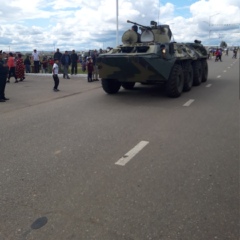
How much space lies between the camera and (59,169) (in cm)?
471

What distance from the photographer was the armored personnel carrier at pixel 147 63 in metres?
10.1

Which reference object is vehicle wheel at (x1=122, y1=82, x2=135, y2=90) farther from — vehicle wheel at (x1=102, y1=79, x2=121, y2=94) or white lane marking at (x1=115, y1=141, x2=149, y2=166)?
white lane marking at (x1=115, y1=141, x2=149, y2=166)

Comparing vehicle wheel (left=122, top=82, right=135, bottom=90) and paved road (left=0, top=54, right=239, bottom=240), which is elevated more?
vehicle wheel (left=122, top=82, right=135, bottom=90)

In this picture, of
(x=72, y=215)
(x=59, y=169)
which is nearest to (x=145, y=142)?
(x=59, y=169)

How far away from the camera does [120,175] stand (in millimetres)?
4484

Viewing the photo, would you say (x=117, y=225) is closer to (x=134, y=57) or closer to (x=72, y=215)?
(x=72, y=215)

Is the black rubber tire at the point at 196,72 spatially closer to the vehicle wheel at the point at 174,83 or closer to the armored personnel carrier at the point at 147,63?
the armored personnel carrier at the point at 147,63

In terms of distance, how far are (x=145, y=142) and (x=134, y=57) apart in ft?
15.0

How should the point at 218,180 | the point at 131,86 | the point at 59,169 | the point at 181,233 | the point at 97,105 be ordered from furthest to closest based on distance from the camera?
the point at 131,86 → the point at 97,105 → the point at 59,169 → the point at 218,180 → the point at 181,233

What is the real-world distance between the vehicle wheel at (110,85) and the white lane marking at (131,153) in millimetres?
6154

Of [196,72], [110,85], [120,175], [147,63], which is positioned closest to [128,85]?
[110,85]

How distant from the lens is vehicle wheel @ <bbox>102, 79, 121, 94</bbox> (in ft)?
38.9

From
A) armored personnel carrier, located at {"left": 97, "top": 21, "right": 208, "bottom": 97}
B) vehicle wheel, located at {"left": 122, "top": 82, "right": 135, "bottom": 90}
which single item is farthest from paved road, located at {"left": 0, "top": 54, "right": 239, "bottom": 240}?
vehicle wheel, located at {"left": 122, "top": 82, "right": 135, "bottom": 90}

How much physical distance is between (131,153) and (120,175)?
0.95m
